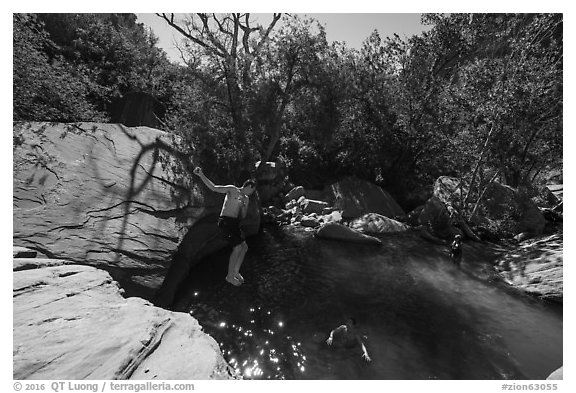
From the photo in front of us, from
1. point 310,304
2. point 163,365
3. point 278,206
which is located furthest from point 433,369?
point 278,206

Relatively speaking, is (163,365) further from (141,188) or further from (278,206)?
(278,206)

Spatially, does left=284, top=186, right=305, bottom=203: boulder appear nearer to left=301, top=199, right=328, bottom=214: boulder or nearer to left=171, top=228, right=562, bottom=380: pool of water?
left=301, top=199, right=328, bottom=214: boulder

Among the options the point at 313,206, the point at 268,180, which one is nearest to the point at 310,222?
the point at 313,206

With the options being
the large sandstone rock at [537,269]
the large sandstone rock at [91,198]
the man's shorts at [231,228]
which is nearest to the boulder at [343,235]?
the large sandstone rock at [537,269]

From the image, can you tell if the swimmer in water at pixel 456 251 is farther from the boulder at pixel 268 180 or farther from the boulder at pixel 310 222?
the boulder at pixel 268 180

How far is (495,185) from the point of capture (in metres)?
17.8

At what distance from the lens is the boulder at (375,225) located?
16453 millimetres

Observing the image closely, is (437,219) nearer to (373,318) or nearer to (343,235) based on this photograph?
(343,235)

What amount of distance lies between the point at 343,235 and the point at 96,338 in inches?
481

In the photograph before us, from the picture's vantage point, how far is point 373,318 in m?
7.82

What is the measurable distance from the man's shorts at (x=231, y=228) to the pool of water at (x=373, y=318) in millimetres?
2255

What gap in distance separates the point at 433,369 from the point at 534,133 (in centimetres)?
1718

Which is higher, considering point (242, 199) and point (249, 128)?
point (249, 128)

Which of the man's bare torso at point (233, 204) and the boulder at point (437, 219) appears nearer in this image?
the man's bare torso at point (233, 204)
